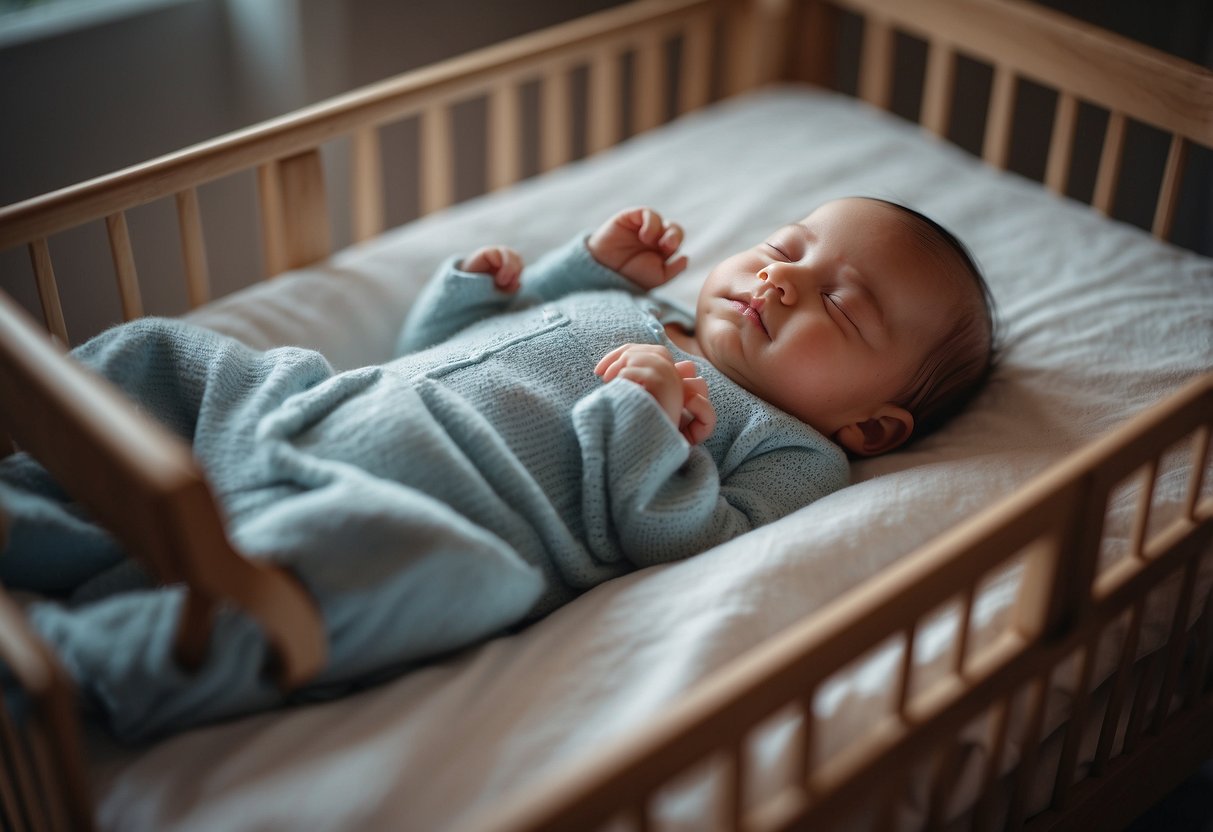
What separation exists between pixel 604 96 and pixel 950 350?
0.72 metres

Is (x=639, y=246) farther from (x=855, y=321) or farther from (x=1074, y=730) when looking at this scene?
(x=1074, y=730)

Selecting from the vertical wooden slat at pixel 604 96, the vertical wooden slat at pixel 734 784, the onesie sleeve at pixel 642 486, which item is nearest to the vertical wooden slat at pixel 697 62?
the vertical wooden slat at pixel 604 96

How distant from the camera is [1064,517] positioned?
92 cm

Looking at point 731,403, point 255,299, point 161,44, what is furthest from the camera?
point 161,44

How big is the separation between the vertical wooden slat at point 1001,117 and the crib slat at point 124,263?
1166mm

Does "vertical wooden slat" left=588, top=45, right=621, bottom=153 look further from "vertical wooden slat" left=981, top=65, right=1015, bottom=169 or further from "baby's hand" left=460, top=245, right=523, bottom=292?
"vertical wooden slat" left=981, top=65, right=1015, bottom=169

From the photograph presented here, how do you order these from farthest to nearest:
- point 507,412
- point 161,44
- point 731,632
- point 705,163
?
point 161,44 < point 705,163 < point 507,412 < point 731,632

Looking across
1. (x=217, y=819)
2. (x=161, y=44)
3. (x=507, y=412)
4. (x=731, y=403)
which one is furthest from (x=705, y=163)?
(x=217, y=819)

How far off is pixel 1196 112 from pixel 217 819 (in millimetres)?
1337

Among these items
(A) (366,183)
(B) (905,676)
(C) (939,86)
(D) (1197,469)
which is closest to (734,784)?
(B) (905,676)

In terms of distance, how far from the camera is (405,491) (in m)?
0.98

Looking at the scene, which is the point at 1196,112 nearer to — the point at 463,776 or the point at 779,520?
the point at 779,520

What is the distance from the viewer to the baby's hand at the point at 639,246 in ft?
4.70

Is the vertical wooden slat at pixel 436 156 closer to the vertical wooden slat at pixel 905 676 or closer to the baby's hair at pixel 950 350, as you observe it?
the baby's hair at pixel 950 350
